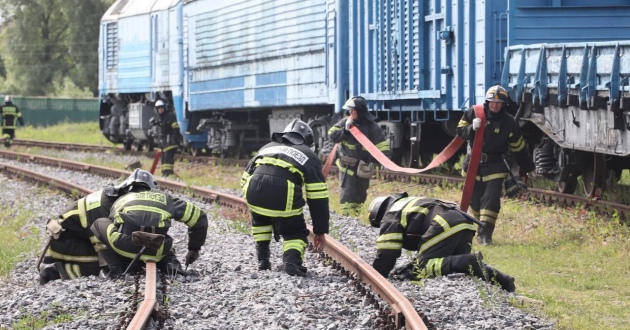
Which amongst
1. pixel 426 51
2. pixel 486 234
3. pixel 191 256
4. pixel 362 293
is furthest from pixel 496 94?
pixel 426 51

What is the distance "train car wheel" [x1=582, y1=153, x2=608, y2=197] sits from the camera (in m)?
13.1

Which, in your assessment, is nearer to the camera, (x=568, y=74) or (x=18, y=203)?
(x=568, y=74)

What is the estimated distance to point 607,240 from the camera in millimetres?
10984

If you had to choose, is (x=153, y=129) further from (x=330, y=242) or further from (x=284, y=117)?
(x=330, y=242)

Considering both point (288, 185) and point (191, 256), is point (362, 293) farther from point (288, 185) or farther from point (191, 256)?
point (191, 256)

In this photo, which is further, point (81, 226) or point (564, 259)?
point (564, 259)

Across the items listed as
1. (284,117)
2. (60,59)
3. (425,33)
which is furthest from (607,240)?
(60,59)

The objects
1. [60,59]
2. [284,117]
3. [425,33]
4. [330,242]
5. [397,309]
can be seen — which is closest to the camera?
A: [397,309]

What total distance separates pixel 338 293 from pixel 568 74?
17.1ft

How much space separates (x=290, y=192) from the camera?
8805 millimetres

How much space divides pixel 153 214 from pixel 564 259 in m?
3.77

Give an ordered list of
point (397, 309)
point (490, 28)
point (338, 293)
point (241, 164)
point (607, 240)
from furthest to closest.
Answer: point (241, 164) → point (490, 28) → point (607, 240) → point (338, 293) → point (397, 309)

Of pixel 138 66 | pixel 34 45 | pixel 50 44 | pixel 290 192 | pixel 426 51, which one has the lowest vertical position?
pixel 290 192

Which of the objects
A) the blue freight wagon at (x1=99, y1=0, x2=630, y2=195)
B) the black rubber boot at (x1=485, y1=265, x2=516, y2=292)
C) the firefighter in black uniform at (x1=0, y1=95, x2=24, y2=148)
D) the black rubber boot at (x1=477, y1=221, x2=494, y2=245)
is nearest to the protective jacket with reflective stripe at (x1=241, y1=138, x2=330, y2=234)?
the black rubber boot at (x1=485, y1=265, x2=516, y2=292)
